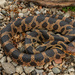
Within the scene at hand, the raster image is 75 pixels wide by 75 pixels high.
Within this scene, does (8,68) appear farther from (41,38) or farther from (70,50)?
(70,50)

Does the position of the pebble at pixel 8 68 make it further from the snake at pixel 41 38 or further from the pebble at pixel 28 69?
the pebble at pixel 28 69

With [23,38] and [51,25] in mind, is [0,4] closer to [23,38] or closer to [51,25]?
[23,38]

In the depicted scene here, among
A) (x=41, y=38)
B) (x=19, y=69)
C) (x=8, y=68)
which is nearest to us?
(x=8, y=68)

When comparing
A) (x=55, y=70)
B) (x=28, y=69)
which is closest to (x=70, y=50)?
(x=55, y=70)

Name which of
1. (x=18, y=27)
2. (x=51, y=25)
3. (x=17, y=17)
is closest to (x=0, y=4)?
(x=17, y=17)

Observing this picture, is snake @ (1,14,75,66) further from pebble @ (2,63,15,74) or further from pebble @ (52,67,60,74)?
pebble @ (52,67,60,74)

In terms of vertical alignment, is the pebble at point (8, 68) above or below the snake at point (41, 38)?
below

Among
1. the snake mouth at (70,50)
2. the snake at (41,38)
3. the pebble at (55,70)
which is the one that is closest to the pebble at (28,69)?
the snake at (41,38)

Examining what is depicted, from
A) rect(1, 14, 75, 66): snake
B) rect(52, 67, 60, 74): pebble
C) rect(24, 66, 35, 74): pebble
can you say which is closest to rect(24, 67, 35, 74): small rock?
rect(24, 66, 35, 74): pebble

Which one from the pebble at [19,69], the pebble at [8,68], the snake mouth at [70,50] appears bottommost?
the pebble at [19,69]
